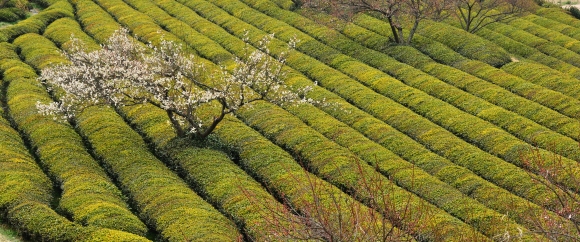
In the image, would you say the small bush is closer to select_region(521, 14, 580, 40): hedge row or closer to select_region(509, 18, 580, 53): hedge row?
select_region(521, 14, 580, 40): hedge row

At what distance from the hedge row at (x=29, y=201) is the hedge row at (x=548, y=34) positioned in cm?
4454

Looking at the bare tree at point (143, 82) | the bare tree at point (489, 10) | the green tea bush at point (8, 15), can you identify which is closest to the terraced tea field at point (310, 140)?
the bare tree at point (489, 10)

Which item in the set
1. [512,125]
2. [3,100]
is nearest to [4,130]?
[3,100]

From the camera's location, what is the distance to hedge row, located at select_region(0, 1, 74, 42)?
5288cm

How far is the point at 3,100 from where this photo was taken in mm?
41406

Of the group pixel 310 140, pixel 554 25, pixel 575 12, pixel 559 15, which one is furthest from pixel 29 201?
pixel 575 12

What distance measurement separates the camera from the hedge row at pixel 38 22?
52875mm

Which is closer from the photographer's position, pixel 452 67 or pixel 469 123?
pixel 469 123

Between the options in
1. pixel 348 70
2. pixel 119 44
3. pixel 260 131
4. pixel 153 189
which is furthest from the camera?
pixel 348 70

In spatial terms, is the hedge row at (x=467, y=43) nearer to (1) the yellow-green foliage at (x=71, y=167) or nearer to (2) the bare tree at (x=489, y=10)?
(2) the bare tree at (x=489, y=10)

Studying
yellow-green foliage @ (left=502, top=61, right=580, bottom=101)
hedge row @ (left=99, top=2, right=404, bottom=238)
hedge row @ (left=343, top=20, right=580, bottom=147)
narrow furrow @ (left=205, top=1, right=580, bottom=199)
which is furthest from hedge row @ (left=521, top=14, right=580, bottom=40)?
hedge row @ (left=99, top=2, right=404, bottom=238)

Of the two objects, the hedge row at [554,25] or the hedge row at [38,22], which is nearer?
the hedge row at [38,22]

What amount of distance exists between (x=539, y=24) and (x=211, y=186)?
146 ft

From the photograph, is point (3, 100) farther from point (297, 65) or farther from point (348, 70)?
point (348, 70)
